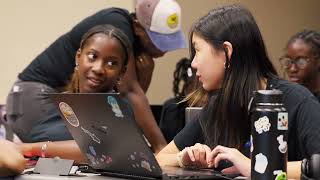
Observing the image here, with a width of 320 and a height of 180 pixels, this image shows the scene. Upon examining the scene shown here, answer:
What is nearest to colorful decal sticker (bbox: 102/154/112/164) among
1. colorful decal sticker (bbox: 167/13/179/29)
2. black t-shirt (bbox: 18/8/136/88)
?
black t-shirt (bbox: 18/8/136/88)

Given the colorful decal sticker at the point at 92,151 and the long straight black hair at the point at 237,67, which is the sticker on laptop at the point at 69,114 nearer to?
the colorful decal sticker at the point at 92,151

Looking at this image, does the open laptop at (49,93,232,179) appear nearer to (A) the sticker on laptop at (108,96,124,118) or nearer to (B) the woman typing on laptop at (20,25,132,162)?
(A) the sticker on laptop at (108,96,124,118)

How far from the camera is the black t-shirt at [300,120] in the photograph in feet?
4.65

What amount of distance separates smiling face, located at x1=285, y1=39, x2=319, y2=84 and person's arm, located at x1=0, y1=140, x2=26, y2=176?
5.79 ft

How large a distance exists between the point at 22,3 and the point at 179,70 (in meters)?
1.14

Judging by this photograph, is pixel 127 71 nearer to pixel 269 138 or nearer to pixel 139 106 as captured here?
pixel 139 106

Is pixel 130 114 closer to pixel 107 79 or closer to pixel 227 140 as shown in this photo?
pixel 227 140

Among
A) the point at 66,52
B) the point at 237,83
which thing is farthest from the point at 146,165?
the point at 66,52

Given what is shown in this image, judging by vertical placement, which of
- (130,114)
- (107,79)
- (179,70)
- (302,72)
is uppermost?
(130,114)

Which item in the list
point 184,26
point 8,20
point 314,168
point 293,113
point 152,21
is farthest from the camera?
point 184,26

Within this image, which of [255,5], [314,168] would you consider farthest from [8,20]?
[314,168]

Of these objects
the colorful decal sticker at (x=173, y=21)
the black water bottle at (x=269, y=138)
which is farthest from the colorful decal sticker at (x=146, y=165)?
the colorful decal sticker at (x=173, y=21)

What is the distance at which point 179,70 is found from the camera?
3.84 metres

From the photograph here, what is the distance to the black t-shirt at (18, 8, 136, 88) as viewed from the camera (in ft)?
7.67
